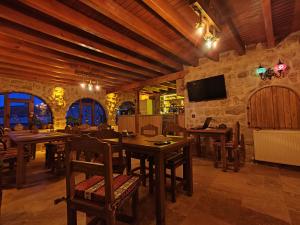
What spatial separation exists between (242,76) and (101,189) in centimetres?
393

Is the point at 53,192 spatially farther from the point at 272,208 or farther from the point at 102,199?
the point at 272,208

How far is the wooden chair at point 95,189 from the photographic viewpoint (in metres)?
1.20

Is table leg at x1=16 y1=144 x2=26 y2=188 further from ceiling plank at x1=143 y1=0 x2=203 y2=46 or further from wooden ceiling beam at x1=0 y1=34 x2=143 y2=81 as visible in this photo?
ceiling plank at x1=143 y1=0 x2=203 y2=46

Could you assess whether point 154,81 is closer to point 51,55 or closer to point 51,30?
point 51,55

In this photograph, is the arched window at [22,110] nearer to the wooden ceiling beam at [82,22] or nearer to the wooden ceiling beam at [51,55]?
the wooden ceiling beam at [51,55]

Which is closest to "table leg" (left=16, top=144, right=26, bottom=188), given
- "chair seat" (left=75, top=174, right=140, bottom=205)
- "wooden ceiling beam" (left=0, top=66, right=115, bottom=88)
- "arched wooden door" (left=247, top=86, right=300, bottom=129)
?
"chair seat" (left=75, top=174, right=140, bottom=205)

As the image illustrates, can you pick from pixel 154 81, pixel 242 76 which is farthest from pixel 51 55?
pixel 242 76

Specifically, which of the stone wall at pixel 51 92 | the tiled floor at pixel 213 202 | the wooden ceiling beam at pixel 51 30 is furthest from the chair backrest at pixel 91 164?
the stone wall at pixel 51 92

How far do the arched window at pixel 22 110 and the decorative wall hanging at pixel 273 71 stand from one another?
21.9 ft

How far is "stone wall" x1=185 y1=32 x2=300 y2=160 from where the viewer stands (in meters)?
3.29

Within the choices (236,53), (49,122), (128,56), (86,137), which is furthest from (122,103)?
(86,137)

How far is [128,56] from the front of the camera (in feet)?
12.9

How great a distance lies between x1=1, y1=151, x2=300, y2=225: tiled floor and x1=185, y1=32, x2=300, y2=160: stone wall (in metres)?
1.40

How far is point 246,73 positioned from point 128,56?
9.34ft
